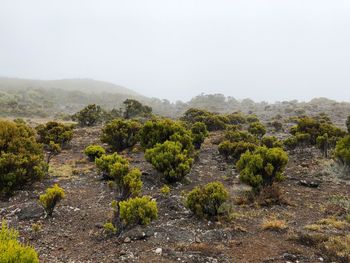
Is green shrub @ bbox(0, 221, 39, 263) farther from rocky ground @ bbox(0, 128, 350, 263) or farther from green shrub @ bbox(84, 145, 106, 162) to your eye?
green shrub @ bbox(84, 145, 106, 162)

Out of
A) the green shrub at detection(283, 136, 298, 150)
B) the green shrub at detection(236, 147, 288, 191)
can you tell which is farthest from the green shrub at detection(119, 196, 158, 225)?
the green shrub at detection(283, 136, 298, 150)

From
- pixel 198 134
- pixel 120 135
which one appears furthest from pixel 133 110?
pixel 198 134

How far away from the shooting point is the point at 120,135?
20.4 meters

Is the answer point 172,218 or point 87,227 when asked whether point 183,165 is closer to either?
point 172,218

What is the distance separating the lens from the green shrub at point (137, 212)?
8930 millimetres

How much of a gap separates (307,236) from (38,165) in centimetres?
1026

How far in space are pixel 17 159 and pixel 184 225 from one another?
703cm

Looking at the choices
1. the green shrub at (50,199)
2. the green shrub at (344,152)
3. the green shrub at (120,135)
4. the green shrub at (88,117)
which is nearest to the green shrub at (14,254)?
the green shrub at (50,199)

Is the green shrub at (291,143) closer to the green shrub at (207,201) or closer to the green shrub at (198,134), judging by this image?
the green shrub at (198,134)

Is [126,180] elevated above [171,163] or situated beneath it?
elevated above

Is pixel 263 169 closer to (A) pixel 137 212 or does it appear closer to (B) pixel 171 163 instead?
(B) pixel 171 163

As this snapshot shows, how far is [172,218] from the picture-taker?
34.0ft

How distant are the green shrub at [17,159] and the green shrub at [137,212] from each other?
539 cm

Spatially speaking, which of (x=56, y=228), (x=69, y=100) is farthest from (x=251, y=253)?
(x=69, y=100)
